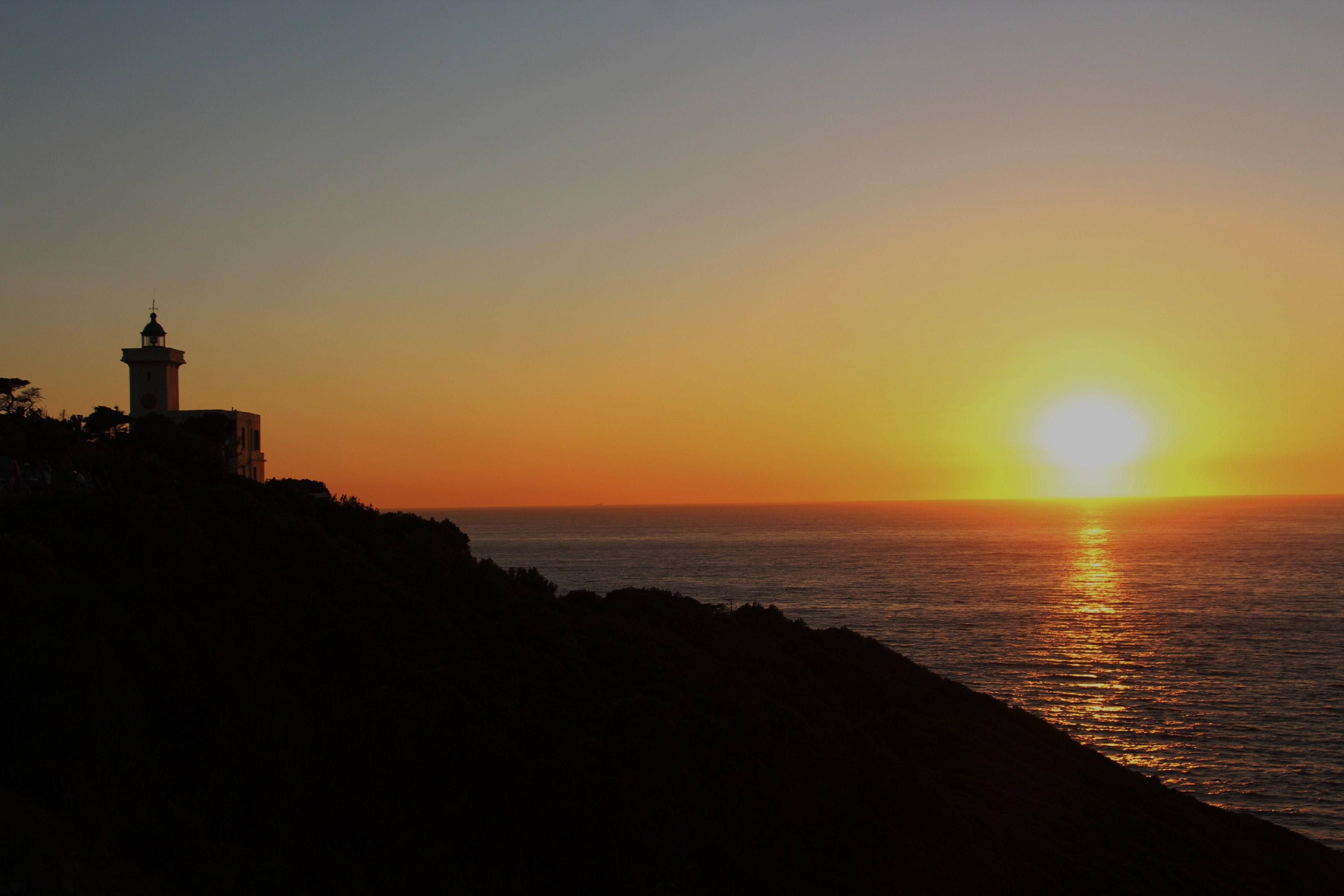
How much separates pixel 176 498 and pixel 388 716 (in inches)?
315

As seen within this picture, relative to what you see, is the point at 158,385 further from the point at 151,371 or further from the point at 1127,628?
the point at 1127,628

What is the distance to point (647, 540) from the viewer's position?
16575 cm

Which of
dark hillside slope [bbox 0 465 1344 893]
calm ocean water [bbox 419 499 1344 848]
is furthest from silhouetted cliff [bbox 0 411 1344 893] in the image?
calm ocean water [bbox 419 499 1344 848]

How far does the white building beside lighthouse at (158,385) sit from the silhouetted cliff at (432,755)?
14782 millimetres

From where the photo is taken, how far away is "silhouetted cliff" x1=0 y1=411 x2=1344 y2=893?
38.8 ft

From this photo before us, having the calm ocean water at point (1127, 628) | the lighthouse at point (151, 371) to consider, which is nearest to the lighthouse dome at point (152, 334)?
the lighthouse at point (151, 371)

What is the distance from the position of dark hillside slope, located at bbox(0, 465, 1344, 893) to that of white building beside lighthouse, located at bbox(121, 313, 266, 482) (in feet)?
51.9

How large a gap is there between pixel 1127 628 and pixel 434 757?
2321 inches

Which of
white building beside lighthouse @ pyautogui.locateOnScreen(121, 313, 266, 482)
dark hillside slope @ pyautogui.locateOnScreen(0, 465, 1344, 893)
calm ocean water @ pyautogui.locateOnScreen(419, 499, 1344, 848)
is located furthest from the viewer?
white building beside lighthouse @ pyautogui.locateOnScreen(121, 313, 266, 482)

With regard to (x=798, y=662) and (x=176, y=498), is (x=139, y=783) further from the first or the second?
(x=798, y=662)

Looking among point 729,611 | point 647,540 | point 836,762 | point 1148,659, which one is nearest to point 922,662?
point 1148,659

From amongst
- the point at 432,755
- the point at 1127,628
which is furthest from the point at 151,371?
the point at 1127,628

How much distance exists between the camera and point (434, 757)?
48.0 ft

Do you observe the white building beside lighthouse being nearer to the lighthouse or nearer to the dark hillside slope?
the lighthouse
